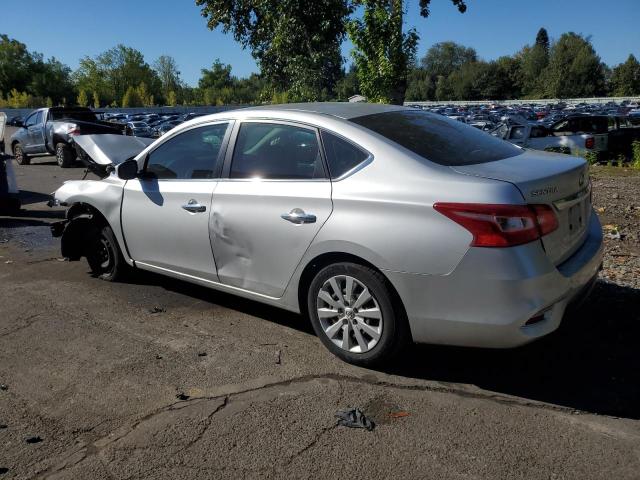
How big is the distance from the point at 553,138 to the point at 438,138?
13.5 meters

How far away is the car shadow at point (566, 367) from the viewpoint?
10.5 ft

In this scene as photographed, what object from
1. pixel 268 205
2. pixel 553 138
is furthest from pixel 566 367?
pixel 553 138

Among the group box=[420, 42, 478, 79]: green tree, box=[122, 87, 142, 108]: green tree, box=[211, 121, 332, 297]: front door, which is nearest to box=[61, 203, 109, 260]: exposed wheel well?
box=[211, 121, 332, 297]: front door

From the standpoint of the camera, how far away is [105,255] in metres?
5.48

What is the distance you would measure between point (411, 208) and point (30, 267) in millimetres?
4810

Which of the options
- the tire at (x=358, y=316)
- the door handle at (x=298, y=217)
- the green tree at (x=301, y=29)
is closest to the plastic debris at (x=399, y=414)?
the tire at (x=358, y=316)

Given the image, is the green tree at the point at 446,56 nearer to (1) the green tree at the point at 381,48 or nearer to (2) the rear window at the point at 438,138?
(1) the green tree at the point at 381,48

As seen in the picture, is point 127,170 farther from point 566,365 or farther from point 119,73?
point 119,73

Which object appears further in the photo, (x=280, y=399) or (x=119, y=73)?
(x=119, y=73)

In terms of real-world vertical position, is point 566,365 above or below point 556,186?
below

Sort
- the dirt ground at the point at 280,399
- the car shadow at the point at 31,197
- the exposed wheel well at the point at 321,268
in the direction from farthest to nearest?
1. the car shadow at the point at 31,197
2. the exposed wheel well at the point at 321,268
3. the dirt ground at the point at 280,399

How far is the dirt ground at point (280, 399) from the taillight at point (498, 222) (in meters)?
0.75

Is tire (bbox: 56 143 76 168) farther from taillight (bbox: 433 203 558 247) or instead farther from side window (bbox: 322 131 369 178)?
taillight (bbox: 433 203 558 247)

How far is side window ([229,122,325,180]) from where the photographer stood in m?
3.76
